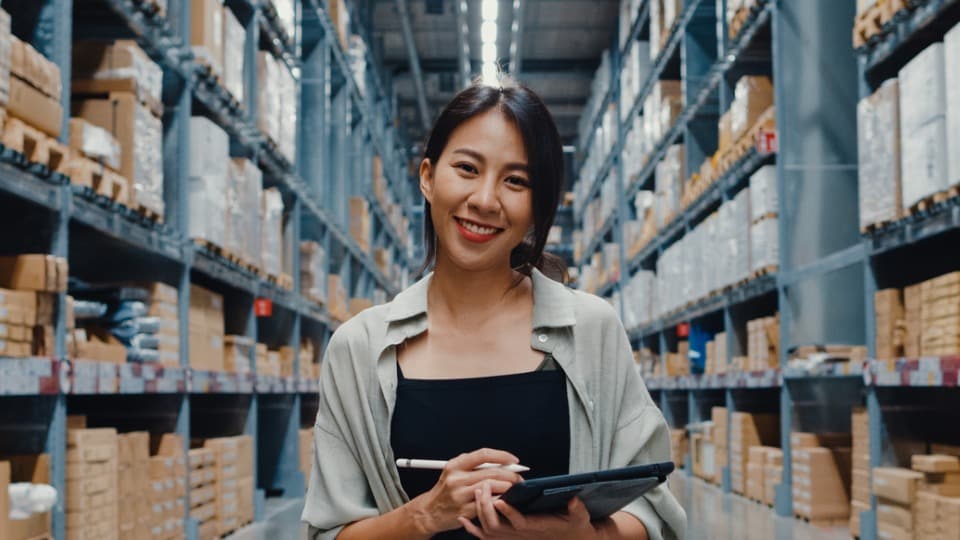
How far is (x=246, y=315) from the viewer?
24.4 feet

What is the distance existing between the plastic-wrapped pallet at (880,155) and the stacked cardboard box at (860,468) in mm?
1140

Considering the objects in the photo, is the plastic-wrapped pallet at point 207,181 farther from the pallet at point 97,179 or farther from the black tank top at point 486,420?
the black tank top at point 486,420

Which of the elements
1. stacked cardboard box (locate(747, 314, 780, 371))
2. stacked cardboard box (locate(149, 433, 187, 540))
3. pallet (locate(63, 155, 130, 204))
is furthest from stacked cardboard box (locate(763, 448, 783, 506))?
pallet (locate(63, 155, 130, 204))

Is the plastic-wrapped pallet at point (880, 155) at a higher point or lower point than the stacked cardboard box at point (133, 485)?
higher

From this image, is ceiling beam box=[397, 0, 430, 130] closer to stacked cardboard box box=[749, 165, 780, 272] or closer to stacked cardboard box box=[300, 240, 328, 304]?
stacked cardboard box box=[300, 240, 328, 304]

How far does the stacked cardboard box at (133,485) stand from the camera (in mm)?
4672

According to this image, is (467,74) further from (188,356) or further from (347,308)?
(188,356)

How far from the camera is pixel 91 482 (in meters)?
4.22

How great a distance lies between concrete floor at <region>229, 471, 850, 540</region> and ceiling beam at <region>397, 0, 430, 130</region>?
946cm

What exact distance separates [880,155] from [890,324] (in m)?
0.81

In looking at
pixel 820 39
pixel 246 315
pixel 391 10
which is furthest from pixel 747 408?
pixel 391 10

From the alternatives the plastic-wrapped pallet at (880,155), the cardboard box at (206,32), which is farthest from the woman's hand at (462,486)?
the cardboard box at (206,32)

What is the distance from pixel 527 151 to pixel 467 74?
18055mm

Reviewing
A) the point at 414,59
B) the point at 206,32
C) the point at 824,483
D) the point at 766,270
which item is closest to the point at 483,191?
the point at 206,32
